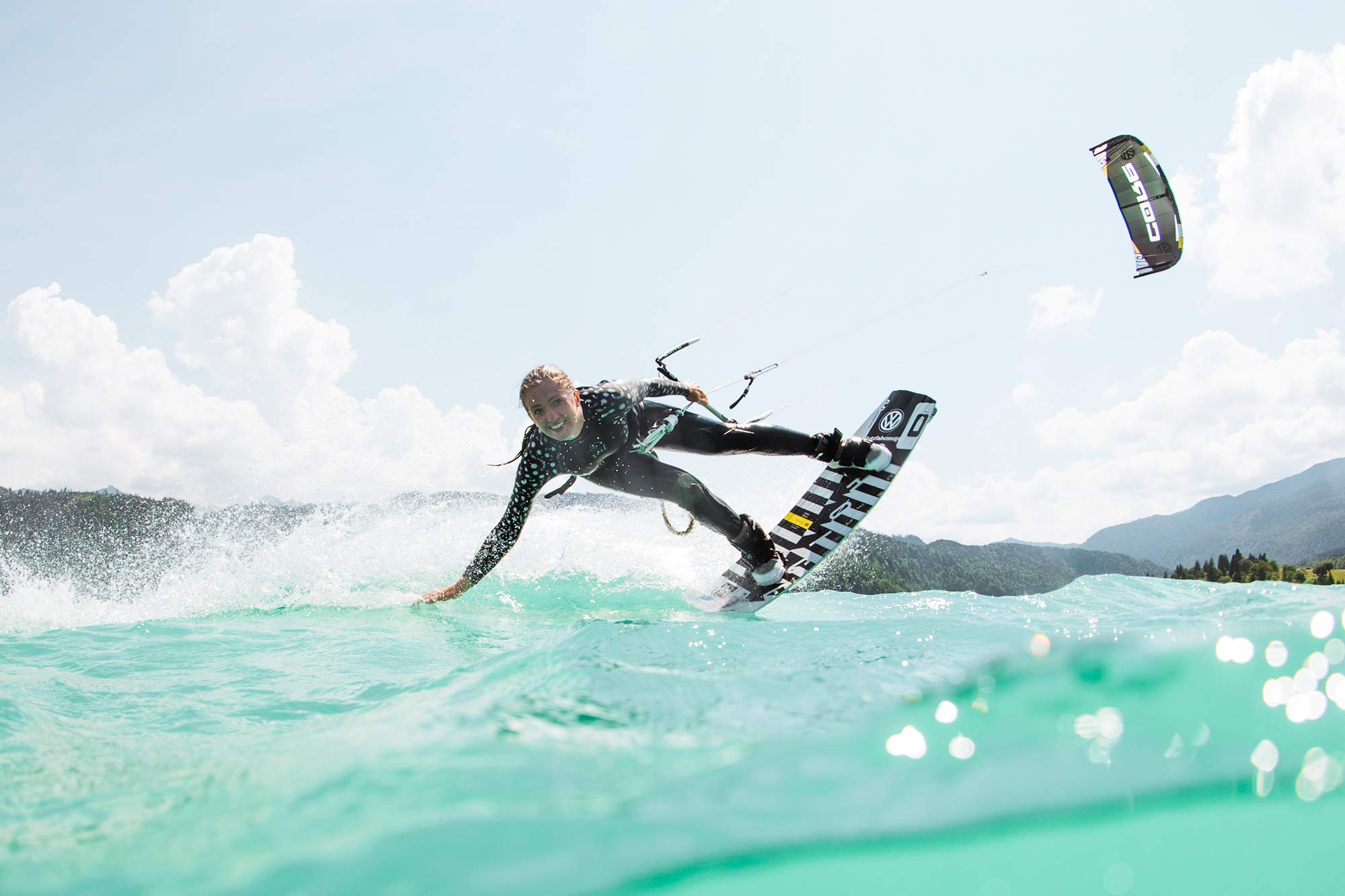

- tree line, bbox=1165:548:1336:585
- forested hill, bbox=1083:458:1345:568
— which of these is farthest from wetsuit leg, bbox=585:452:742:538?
forested hill, bbox=1083:458:1345:568

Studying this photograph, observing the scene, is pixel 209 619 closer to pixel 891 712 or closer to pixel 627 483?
pixel 627 483

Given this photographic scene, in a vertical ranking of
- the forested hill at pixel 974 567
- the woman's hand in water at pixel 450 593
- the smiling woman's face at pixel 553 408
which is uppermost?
the smiling woman's face at pixel 553 408

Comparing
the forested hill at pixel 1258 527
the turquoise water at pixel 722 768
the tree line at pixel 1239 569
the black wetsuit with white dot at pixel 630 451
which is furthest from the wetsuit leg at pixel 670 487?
the forested hill at pixel 1258 527

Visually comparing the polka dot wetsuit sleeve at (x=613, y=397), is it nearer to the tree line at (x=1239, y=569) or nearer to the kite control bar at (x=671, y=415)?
the kite control bar at (x=671, y=415)

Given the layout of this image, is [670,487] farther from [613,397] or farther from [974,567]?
[974,567]

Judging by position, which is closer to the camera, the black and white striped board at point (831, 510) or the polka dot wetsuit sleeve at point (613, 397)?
the polka dot wetsuit sleeve at point (613, 397)

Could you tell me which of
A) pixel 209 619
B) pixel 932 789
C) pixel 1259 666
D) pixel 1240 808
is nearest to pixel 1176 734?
pixel 1240 808

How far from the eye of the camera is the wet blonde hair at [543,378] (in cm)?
558

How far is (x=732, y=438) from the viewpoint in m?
6.77

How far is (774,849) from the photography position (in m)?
2.29

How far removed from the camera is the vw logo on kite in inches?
287

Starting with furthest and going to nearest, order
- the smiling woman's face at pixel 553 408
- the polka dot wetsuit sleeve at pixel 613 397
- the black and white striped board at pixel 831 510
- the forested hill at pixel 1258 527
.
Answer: the forested hill at pixel 1258 527 < the black and white striped board at pixel 831 510 < the polka dot wetsuit sleeve at pixel 613 397 < the smiling woman's face at pixel 553 408

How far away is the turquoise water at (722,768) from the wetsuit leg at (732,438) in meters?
3.08

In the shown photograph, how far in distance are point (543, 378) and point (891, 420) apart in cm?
393
